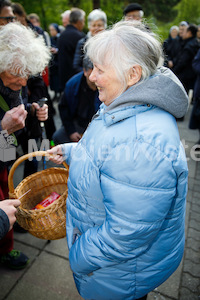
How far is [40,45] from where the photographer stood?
197 cm

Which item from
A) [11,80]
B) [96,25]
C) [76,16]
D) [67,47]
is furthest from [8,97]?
[76,16]

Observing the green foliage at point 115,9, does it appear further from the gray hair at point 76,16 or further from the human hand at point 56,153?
the human hand at point 56,153

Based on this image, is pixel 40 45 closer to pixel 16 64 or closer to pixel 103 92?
pixel 16 64

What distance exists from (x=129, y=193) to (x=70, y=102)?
2.09 metres

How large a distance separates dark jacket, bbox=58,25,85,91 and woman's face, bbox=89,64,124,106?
363cm

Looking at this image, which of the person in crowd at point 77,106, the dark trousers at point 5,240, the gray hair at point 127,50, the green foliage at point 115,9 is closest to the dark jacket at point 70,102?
the person in crowd at point 77,106

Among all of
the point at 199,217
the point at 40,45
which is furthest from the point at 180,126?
the point at 40,45

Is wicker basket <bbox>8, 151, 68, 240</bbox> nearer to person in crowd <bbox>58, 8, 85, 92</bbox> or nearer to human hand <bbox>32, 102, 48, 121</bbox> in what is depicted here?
human hand <bbox>32, 102, 48, 121</bbox>

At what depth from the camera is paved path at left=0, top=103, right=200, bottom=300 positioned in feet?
6.43

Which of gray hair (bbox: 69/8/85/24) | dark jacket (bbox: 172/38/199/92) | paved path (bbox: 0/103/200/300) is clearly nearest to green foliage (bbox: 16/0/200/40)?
dark jacket (bbox: 172/38/199/92)

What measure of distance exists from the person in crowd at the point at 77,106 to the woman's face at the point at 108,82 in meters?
1.36

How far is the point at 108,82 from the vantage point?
1.12 meters

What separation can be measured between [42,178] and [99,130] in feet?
3.16

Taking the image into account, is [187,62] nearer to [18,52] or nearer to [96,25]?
[96,25]
